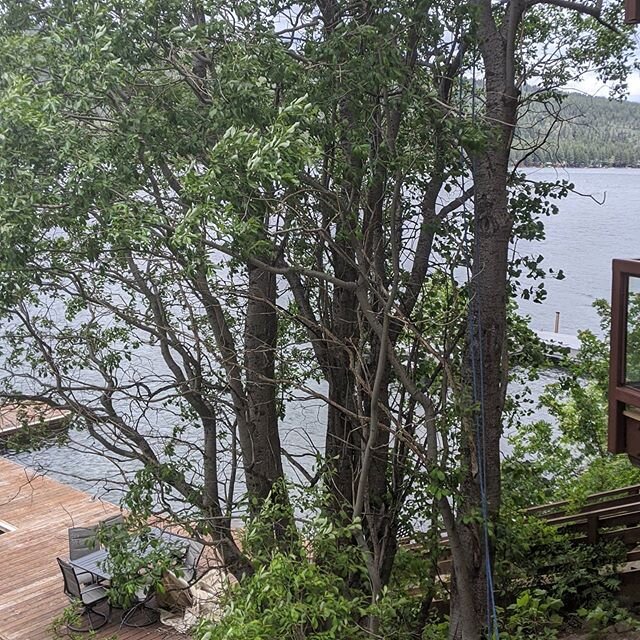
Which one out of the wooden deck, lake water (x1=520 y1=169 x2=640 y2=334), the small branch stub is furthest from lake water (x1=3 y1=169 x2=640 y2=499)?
the small branch stub

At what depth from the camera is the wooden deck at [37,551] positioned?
708 centimetres

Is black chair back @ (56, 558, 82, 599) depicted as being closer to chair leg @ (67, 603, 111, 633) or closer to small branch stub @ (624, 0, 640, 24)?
chair leg @ (67, 603, 111, 633)

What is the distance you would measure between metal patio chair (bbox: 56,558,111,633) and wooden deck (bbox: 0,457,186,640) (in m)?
0.12

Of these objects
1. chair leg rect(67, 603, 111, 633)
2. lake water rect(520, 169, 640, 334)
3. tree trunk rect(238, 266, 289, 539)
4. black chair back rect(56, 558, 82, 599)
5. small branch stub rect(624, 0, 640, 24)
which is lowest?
chair leg rect(67, 603, 111, 633)

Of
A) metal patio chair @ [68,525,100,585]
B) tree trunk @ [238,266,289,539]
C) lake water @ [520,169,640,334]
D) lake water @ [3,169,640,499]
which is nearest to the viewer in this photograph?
tree trunk @ [238,266,289,539]

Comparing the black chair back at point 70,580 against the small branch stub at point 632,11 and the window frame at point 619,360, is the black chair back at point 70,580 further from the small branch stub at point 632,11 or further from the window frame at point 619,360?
the small branch stub at point 632,11

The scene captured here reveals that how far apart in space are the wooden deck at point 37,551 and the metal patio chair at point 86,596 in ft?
0.38

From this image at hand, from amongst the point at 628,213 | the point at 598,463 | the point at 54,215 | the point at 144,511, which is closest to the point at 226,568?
the point at 144,511

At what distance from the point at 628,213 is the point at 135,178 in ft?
42.8

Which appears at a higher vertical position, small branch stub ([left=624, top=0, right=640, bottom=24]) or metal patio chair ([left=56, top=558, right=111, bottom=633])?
small branch stub ([left=624, top=0, right=640, bottom=24])

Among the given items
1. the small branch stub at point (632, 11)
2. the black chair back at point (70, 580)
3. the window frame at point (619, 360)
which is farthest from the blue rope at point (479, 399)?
the black chair back at point (70, 580)

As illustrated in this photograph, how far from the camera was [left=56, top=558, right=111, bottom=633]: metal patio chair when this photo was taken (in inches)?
273

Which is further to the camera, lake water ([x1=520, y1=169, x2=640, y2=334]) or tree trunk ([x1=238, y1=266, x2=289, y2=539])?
lake water ([x1=520, y1=169, x2=640, y2=334])

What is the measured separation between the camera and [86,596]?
7000 mm
